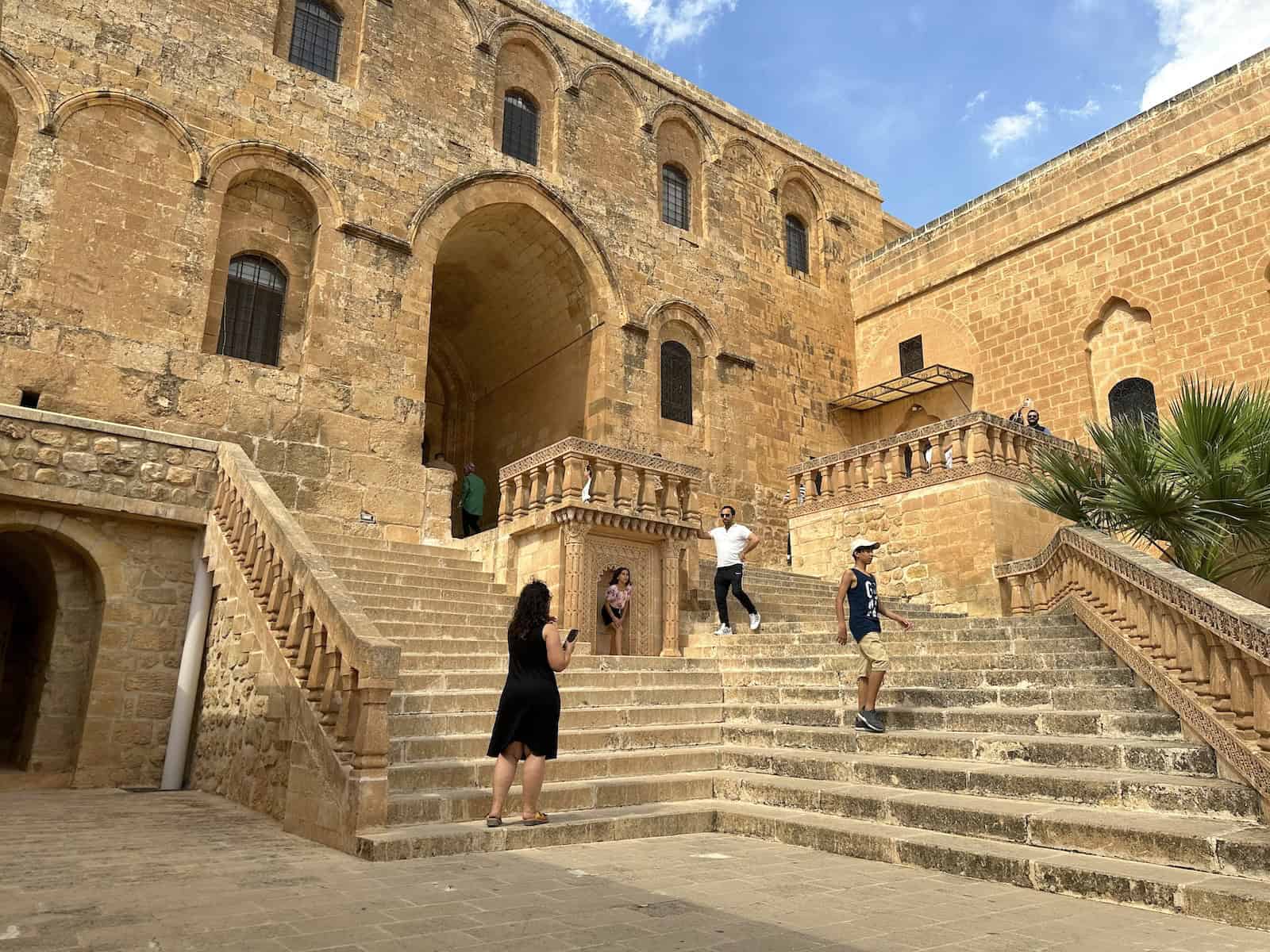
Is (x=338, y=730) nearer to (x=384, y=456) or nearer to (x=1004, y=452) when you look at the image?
(x=384, y=456)

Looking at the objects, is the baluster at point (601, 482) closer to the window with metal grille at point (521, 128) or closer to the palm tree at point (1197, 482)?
the palm tree at point (1197, 482)

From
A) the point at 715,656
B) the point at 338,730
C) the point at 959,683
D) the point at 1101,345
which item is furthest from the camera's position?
the point at 1101,345

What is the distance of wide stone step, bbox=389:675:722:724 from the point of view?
6.95 meters

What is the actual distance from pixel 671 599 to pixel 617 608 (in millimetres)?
795

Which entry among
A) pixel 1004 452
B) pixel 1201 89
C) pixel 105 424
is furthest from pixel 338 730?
pixel 1201 89

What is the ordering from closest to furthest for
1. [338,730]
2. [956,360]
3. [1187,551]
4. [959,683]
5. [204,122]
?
[338,730], [959,683], [1187,551], [204,122], [956,360]

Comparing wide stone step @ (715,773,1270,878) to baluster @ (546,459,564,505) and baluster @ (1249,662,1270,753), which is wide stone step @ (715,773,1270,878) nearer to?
baluster @ (1249,662,1270,753)

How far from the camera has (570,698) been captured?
7.69m

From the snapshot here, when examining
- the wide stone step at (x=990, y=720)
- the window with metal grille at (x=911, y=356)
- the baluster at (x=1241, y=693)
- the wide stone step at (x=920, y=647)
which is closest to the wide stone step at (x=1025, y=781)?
the baluster at (x=1241, y=693)

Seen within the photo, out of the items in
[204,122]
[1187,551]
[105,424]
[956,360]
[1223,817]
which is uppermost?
[204,122]

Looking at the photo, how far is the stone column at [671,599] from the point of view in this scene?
1002cm


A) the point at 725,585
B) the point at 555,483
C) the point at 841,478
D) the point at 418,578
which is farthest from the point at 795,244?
the point at 418,578

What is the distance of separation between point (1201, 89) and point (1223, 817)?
50.7 ft

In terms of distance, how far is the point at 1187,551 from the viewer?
27.3 ft
